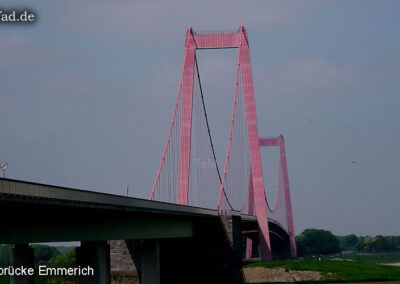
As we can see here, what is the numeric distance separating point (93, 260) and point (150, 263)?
12.5m

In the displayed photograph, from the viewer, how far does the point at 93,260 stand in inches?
1334

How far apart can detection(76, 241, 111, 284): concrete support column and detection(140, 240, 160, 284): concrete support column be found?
37.5ft

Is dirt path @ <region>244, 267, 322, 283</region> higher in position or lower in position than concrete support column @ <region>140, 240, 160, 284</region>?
lower

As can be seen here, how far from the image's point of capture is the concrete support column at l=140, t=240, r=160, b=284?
45906 millimetres

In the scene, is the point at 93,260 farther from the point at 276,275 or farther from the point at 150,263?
the point at 276,275

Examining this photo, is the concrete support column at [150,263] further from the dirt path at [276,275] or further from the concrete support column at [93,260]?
the dirt path at [276,275]

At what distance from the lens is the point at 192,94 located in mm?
65312

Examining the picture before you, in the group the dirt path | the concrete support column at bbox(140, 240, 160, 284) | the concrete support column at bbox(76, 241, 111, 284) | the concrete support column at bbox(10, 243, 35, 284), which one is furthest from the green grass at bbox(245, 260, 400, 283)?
the concrete support column at bbox(10, 243, 35, 284)

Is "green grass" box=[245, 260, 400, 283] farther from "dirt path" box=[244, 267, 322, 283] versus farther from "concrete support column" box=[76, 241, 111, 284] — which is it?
"concrete support column" box=[76, 241, 111, 284]

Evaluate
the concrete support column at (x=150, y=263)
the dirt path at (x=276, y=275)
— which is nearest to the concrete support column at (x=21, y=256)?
the concrete support column at (x=150, y=263)

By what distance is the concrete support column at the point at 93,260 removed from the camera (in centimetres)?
3347

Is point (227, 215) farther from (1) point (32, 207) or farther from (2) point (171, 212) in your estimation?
(1) point (32, 207)

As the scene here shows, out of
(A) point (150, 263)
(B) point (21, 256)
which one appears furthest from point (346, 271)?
(B) point (21, 256)

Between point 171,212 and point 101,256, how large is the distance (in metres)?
11.3
